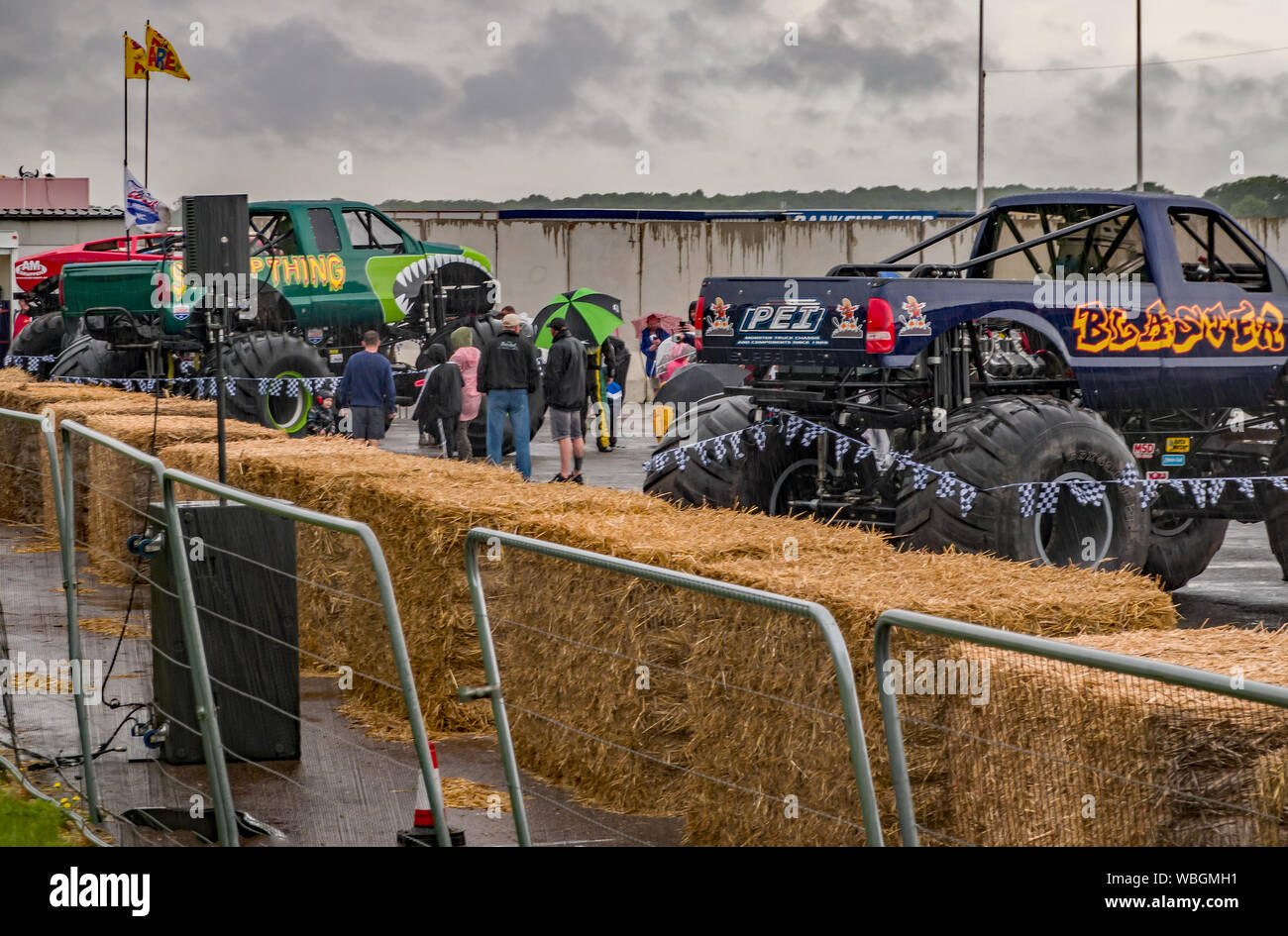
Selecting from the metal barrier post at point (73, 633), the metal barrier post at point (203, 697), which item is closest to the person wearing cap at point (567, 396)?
the metal barrier post at point (73, 633)

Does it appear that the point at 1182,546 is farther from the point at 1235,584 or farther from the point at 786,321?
the point at 786,321

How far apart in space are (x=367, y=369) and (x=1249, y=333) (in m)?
9.02

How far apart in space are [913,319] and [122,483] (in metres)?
4.31

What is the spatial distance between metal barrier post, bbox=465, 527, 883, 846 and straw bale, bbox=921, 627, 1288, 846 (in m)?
0.34

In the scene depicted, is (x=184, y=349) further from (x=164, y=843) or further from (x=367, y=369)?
(x=164, y=843)

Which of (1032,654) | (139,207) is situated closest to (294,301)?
(139,207)

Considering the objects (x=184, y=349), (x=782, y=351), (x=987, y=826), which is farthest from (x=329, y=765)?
(x=184, y=349)

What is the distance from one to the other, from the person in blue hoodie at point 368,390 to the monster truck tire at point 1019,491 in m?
8.78

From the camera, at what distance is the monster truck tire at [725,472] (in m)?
10.2

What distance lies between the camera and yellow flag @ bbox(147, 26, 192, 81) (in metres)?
33.0

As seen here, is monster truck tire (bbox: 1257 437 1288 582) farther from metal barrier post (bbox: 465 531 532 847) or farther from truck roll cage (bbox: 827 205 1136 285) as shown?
metal barrier post (bbox: 465 531 532 847)

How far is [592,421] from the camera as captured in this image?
991 inches

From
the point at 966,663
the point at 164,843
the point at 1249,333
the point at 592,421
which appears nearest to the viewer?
the point at 966,663

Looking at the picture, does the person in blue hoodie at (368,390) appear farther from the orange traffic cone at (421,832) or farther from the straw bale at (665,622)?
the orange traffic cone at (421,832)
